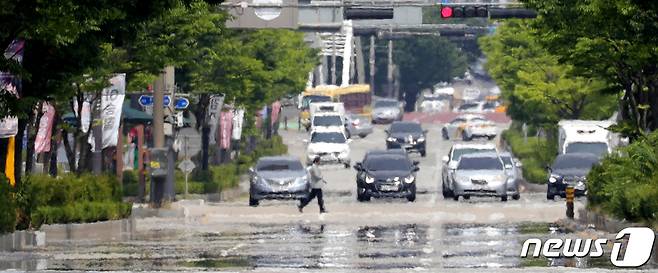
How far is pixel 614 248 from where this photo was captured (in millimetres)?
31781

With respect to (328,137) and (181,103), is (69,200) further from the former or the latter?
(328,137)

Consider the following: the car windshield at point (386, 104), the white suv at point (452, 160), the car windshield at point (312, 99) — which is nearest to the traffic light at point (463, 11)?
the white suv at point (452, 160)

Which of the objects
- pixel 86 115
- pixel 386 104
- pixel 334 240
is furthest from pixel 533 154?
pixel 386 104

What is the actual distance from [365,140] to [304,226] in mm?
66853

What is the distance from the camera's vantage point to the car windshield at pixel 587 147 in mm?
68312

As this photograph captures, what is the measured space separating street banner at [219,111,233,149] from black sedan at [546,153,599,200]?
49.0 feet

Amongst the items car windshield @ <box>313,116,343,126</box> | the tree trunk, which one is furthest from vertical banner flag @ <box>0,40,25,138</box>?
car windshield @ <box>313,116,343,126</box>

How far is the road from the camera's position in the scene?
96.6 ft

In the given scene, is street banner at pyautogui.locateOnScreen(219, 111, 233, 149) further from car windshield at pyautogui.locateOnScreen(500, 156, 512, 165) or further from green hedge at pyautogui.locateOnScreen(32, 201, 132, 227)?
green hedge at pyautogui.locateOnScreen(32, 201, 132, 227)

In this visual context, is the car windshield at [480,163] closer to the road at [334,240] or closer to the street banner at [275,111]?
the road at [334,240]

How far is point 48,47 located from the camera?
3575cm

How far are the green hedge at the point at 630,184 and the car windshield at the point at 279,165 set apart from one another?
15.8 metres

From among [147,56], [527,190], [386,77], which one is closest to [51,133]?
[147,56]

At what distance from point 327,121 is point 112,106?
179ft
